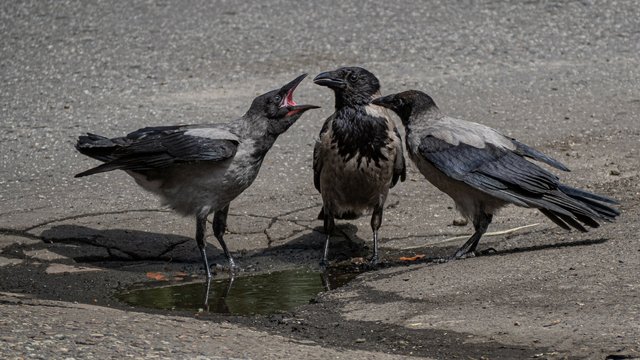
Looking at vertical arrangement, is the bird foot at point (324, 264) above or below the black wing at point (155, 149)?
below

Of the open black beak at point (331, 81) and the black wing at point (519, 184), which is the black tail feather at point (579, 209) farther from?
the open black beak at point (331, 81)

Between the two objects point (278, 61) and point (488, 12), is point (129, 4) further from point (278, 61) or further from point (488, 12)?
point (488, 12)

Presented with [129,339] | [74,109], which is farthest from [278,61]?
[129,339]

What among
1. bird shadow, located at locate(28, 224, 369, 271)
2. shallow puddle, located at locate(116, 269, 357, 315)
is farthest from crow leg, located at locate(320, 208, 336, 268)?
shallow puddle, located at locate(116, 269, 357, 315)

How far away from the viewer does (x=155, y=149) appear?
7.77 metres

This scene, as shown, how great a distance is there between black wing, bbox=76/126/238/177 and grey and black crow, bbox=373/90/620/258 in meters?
1.34

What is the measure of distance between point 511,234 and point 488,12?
5.79 m

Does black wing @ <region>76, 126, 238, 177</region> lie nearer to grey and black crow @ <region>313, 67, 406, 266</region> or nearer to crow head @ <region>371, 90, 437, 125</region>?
grey and black crow @ <region>313, 67, 406, 266</region>

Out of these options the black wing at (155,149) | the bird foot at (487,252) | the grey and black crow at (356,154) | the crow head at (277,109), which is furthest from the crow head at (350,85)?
the bird foot at (487,252)

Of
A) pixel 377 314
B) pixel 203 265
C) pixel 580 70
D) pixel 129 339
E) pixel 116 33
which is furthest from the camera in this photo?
pixel 116 33

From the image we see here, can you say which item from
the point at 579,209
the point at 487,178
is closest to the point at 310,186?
the point at 487,178

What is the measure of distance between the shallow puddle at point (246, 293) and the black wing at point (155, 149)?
0.84 meters

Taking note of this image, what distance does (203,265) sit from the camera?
7992mm

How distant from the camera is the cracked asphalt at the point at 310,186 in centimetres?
590
